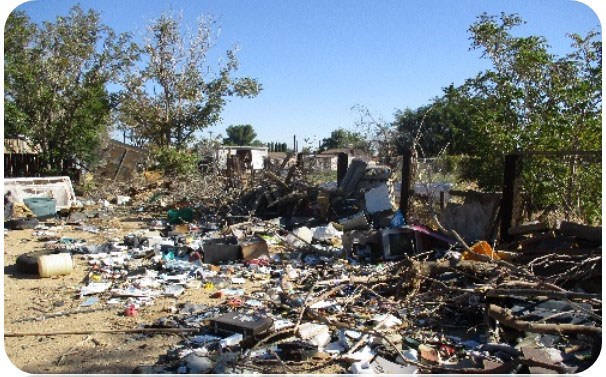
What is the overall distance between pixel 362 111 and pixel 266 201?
2.86 metres

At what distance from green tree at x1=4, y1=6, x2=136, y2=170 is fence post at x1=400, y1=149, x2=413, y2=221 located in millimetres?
12347

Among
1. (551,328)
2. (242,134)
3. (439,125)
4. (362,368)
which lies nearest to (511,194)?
(551,328)

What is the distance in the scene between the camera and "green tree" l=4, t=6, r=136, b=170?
52.9 ft

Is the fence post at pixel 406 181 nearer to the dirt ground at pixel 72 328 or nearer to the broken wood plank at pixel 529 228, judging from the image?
the broken wood plank at pixel 529 228

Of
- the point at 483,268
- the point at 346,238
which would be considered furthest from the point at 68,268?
the point at 483,268

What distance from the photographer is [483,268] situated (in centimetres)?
477

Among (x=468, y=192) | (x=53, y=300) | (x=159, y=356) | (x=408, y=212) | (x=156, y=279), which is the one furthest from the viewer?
(x=408, y=212)

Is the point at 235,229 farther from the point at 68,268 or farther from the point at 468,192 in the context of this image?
the point at 468,192

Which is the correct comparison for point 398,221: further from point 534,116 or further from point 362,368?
point 362,368

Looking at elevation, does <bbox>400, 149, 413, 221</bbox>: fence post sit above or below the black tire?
above

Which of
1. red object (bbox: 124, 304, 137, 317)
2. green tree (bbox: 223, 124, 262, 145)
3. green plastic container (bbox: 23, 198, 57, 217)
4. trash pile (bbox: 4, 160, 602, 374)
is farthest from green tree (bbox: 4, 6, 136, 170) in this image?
green tree (bbox: 223, 124, 262, 145)

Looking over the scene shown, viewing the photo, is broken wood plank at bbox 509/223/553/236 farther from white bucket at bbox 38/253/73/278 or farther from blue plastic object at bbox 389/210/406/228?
white bucket at bbox 38/253/73/278

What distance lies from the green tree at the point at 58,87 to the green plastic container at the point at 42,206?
5.48m

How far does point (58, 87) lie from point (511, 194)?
49.5ft
